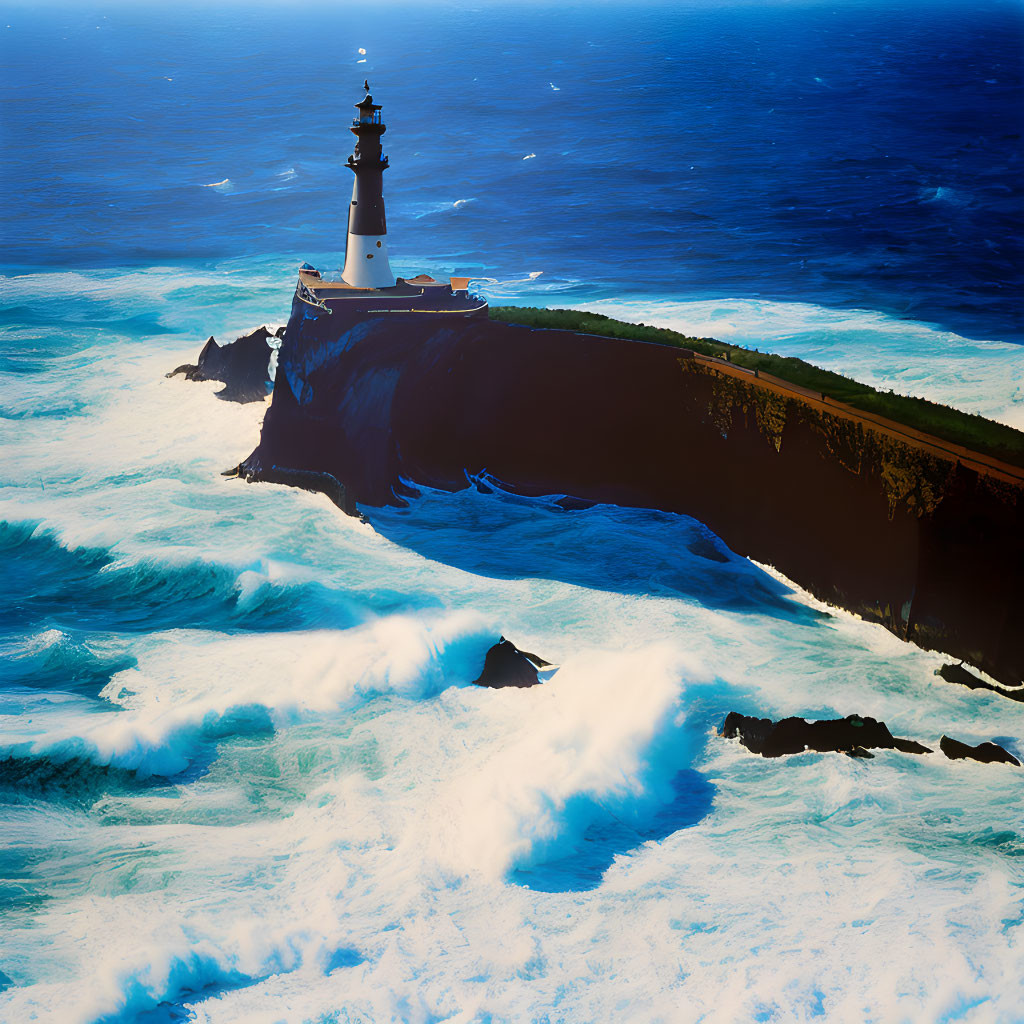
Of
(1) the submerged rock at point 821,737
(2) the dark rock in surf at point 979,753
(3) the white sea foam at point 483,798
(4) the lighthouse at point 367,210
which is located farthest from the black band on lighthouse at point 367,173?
(2) the dark rock in surf at point 979,753

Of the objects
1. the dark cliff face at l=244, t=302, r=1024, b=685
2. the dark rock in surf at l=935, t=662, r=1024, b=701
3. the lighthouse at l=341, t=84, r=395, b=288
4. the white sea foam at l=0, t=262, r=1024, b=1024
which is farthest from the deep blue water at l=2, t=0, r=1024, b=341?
the white sea foam at l=0, t=262, r=1024, b=1024

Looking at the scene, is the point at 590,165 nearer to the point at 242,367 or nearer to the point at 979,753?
the point at 242,367

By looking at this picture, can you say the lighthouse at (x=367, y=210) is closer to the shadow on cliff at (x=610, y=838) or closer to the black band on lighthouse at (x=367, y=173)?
the black band on lighthouse at (x=367, y=173)

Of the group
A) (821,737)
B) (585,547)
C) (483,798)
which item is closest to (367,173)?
(585,547)

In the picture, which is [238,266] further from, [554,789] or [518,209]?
[554,789]

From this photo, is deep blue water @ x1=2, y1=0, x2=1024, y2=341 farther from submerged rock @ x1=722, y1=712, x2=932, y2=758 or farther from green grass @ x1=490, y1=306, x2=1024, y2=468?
submerged rock @ x1=722, y1=712, x2=932, y2=758

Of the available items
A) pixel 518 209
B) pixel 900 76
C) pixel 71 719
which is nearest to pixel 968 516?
pixel 71 719
